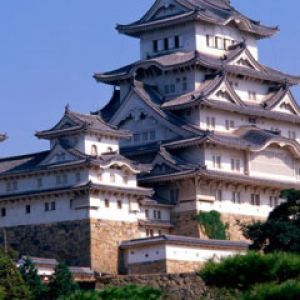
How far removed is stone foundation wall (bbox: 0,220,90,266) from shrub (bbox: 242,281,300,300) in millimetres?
26487

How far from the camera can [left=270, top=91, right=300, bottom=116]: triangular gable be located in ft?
319

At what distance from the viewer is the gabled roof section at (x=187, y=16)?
95625 millimetres

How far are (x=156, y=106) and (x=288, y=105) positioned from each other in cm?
945

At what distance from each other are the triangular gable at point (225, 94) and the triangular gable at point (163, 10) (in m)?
5.89

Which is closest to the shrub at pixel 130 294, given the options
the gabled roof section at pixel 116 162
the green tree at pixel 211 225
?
the gabled roof section at pixel 116 162

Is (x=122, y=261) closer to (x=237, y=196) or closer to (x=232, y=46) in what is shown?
(x=237, y=196)

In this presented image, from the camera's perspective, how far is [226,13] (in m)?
97.1

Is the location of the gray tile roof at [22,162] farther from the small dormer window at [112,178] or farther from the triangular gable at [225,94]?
the triangular gable at [225,94]

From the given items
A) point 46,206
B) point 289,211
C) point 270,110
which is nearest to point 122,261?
point 46,206

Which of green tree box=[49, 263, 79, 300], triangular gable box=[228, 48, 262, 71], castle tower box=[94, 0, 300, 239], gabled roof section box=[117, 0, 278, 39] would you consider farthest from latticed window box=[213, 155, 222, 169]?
green tree box=[49, 263, 79, 300]

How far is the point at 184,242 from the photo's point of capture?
267 feet

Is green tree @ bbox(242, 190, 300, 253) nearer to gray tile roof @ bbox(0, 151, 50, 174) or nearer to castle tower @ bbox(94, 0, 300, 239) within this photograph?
castle tower @ bbox(94, 0, 300, 239)

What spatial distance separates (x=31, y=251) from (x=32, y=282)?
1273 centimetres

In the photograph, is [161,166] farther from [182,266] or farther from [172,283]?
[172,283]
